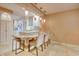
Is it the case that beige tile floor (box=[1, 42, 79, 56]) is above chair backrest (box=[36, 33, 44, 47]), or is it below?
below

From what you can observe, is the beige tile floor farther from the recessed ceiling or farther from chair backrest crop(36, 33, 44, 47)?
the recessed ceiling

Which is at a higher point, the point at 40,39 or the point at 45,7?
the point at 45,7

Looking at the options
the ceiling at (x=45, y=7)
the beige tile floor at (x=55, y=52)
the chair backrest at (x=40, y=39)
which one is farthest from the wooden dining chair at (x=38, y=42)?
the ceiling at (x=45, y=7)

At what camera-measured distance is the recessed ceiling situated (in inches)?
85.9

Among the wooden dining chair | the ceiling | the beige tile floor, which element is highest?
the ceiling

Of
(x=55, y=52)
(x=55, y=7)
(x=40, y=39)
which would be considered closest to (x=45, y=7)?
(x=55, y=7)

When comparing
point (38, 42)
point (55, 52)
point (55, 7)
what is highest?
point (55, 7)

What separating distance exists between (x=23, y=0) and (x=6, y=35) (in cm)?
67

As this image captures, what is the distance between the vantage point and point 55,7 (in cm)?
222

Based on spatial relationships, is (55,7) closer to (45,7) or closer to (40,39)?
(45,7)

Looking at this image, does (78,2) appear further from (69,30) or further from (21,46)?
(21,46)

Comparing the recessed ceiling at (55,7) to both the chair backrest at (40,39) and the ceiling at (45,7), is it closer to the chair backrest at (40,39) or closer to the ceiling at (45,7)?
the ceiling at (45,7)

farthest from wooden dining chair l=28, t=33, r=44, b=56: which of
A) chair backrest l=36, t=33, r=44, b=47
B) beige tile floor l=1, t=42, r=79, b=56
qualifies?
beige tile floor l=1, t=42, r=79, b=56

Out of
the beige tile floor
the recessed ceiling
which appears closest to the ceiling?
the recessed ceiling
